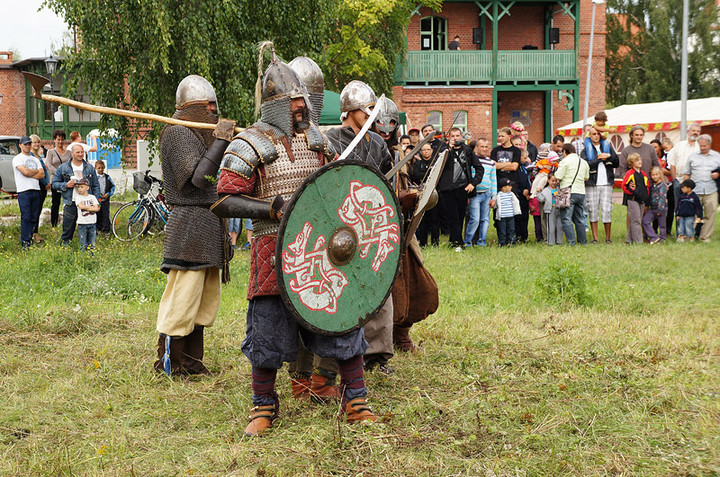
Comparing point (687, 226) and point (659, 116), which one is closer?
point (687, 226)

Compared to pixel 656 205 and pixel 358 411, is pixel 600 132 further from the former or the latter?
pixel 358 411

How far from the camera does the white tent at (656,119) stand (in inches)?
937

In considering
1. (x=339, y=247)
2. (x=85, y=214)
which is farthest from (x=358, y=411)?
(x=85, y=214)

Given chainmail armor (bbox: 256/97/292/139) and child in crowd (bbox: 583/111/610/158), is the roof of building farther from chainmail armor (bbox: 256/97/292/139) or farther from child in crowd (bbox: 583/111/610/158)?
chainmail armor (bbox: 256/97/292/139)

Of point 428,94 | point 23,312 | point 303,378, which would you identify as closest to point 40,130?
point 428,94

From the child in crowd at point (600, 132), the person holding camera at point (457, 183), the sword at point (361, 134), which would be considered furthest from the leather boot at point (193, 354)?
the child in crowd at point (600, 132)

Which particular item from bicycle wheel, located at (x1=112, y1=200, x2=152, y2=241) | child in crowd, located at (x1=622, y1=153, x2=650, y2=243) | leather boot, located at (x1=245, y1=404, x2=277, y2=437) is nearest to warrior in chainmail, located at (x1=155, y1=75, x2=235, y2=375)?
leather boot, located at (x1=245, y1=404, x2=277, y2=437)

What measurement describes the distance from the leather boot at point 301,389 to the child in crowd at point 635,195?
849 cm

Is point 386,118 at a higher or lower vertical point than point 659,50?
lower

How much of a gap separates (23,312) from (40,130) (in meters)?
30.2

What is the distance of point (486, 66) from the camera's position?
1144 inches

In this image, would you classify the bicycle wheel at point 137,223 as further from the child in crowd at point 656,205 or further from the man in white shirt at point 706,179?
the man in white shirt at point 706,179

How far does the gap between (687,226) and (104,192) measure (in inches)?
350

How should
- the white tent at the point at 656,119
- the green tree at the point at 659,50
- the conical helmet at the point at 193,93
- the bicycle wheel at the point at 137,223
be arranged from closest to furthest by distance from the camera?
the conical helmet at the point at 193,93 → the bicycle wheel at the point at 137,223 → the white tent at the point at 656,119 → the green tree at the point at 659,50
